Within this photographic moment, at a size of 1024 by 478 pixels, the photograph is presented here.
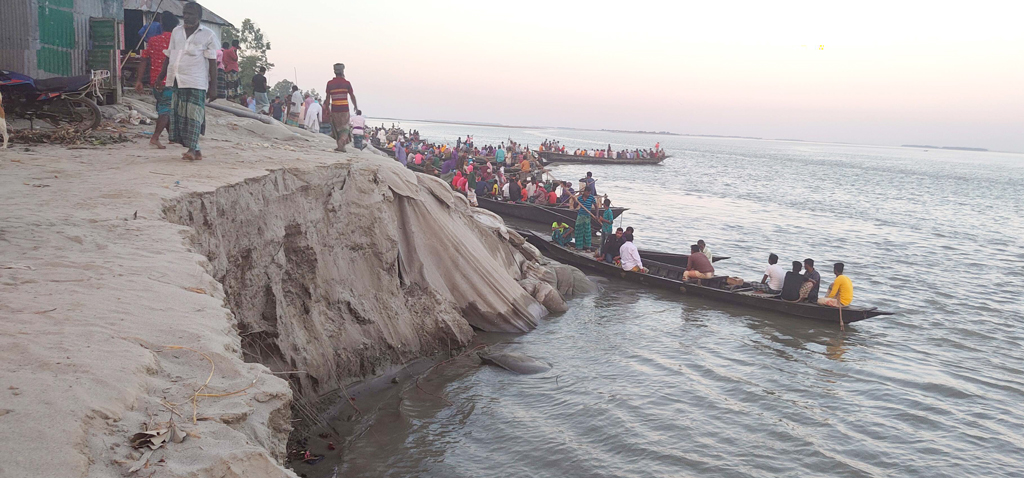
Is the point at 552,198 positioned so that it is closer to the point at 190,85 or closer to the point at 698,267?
the point at 698,267

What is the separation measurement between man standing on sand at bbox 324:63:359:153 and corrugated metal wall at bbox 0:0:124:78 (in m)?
5.60

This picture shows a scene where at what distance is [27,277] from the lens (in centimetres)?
459

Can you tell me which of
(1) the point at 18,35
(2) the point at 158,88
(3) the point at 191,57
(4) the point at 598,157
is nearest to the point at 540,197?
(1) the point at 18,35

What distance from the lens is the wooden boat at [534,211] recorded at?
82.3ft

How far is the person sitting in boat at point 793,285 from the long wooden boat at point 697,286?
0.20m

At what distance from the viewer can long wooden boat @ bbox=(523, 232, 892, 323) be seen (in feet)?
48.9

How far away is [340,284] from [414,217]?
2233 millimetres

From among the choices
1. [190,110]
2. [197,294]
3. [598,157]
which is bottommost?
[197,294]

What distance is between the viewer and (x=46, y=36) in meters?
13.1

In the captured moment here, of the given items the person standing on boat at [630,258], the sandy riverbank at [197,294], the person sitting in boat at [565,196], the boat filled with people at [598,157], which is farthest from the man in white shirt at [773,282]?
the boat filled with people at [598,157]

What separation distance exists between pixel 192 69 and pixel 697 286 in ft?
40.0

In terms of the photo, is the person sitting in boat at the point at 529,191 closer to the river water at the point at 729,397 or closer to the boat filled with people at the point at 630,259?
the boat filled with people at the point at 630,259

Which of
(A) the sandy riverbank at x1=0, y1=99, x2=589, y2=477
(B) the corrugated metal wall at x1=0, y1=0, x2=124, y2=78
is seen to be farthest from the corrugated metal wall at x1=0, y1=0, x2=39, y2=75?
(A) the sandy riverbank at x1=0, y1=99, x2=589, y2=477

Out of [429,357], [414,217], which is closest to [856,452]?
[429,357]
